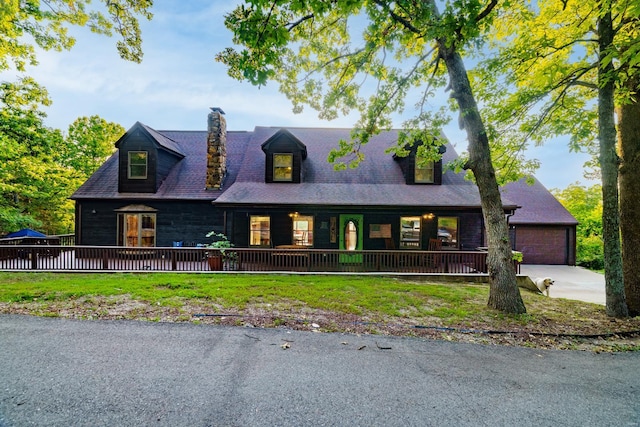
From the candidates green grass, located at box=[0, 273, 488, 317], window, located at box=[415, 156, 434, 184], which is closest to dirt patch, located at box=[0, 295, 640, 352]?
green grass, located at box=[0, 273, 488, 317]

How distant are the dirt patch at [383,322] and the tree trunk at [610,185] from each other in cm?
56

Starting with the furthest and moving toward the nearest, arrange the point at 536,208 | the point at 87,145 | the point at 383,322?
the point at 87,145, the point at 536,208, the point at 383,322

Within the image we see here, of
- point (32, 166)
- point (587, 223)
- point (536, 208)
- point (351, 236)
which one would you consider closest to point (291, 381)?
point (351, 236)

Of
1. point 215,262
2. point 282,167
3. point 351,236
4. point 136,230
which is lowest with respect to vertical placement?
point 215,262

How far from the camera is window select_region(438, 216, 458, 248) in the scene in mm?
13113

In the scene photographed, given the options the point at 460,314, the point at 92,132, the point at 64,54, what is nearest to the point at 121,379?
the point at 460,314

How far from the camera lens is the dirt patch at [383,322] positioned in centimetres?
498

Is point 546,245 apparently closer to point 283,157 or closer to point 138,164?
point 283,157

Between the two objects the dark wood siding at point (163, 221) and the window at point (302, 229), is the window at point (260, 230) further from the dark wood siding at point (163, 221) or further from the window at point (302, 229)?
the dark wood siding at point (163, 221)

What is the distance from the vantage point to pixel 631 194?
20.9ft

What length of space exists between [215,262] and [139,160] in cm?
807

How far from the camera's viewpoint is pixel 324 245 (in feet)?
42.4

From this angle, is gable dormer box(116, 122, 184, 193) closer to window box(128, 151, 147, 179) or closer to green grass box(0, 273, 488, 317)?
window box(128, 151, 147, 179)

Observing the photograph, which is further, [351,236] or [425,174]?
[425,174]
